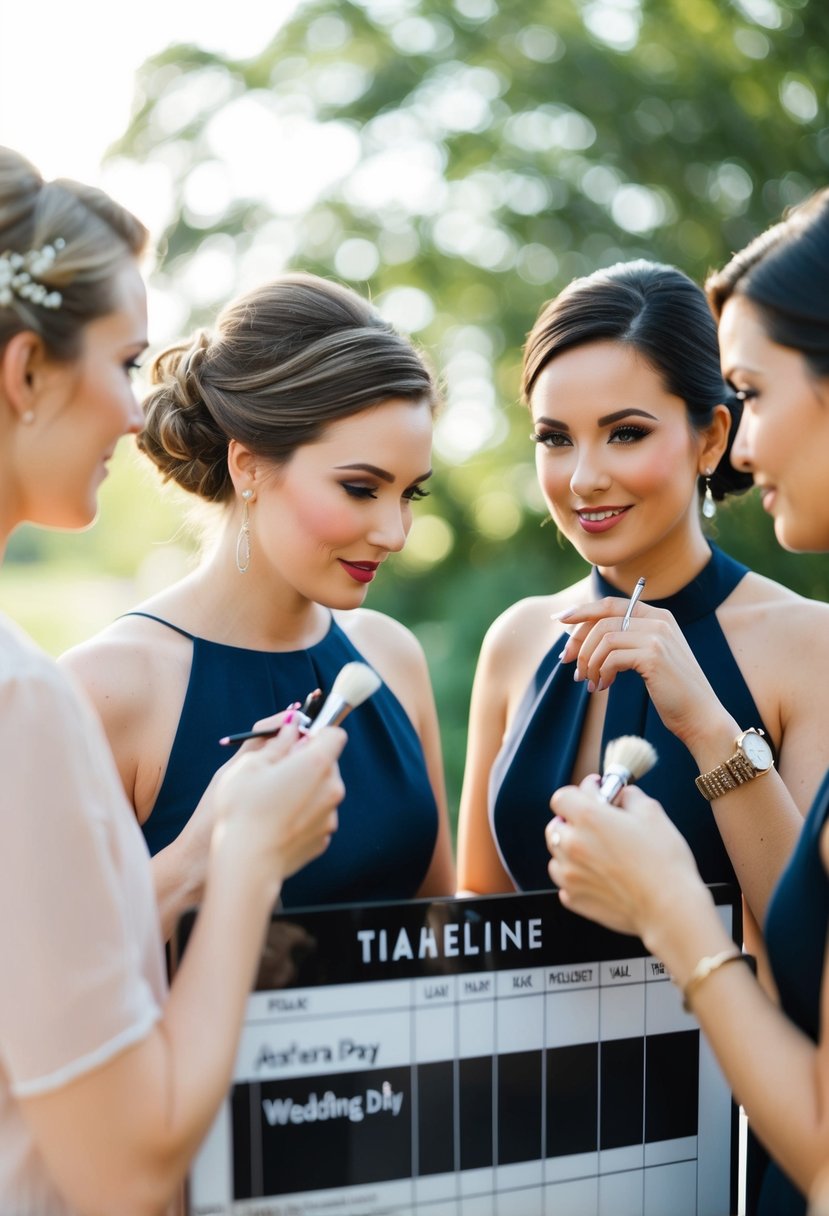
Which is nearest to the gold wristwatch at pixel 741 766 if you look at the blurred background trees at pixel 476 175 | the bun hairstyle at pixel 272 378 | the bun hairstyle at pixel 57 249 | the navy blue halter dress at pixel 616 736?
the navy blue halter dress at pixel 616 736

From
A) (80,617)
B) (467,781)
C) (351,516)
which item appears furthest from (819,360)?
(80,617)

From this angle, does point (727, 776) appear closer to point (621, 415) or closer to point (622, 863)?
point (622, 863)

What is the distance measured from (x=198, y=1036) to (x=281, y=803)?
29 centimetres

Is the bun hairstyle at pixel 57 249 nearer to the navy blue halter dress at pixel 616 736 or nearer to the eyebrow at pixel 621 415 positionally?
the eyebrow at pixel 621 415

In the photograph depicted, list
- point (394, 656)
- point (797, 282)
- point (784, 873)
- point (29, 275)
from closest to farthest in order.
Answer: point (29, 275) < point (784, 873) < point (797, 282) < point (394, 656)

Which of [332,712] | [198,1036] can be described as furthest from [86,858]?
[332,712]

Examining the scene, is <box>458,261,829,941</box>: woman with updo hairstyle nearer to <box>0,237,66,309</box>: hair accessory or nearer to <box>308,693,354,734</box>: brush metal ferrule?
<box>308,693,354,734</box>: brush metal ferrule

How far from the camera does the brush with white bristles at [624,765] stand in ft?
5.64

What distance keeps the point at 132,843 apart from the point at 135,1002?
191 millimetres

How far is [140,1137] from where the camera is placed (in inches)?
53.0

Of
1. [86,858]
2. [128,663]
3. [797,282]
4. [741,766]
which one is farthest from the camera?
[128,663]

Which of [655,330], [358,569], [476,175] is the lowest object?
[358,569]

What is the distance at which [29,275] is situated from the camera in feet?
4.95

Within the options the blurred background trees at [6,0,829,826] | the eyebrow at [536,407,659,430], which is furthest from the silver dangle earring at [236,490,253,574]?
the blurred background trees at [6,0,829,826]
